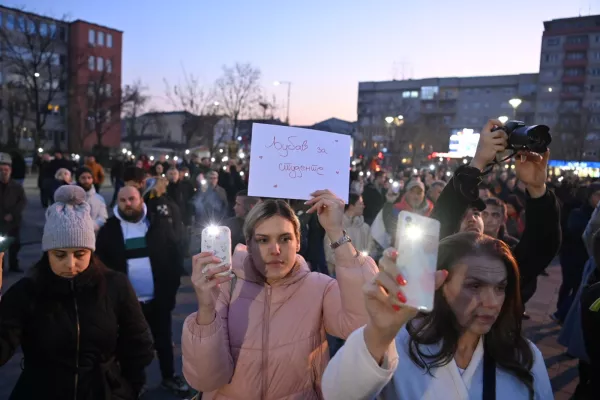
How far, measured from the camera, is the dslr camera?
2.23m

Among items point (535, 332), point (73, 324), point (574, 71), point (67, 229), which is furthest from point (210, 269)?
point (574, 71)

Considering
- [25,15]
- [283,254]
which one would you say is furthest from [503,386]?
[25,15]

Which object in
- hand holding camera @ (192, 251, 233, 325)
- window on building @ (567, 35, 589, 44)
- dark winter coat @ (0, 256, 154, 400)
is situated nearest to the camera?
hand holding camera @ (192, 251, 233, 325)

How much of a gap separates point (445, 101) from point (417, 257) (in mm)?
89712

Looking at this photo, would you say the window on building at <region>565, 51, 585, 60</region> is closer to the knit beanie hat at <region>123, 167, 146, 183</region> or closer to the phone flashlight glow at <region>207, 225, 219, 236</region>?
the knit beanie hat at <region>123, 167, 146, 183</region>

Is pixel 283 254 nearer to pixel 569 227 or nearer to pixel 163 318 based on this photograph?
pixel 163 318

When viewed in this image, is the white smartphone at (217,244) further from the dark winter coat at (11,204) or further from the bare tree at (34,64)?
the bare tree at (34,64)

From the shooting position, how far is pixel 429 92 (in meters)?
86.2

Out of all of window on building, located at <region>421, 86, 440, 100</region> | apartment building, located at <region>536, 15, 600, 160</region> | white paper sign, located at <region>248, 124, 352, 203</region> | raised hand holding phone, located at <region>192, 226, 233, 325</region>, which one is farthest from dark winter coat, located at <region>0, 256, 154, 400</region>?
window on building, located at <region>421, 86, 440, 100</region>

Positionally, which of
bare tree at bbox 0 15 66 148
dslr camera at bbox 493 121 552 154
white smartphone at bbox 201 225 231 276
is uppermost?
bare tree at bbox 0 15 66 148

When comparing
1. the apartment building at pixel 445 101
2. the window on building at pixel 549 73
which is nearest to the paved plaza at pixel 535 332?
the apartment building at pixel 445 101

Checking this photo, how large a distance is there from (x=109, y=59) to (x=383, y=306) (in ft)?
235

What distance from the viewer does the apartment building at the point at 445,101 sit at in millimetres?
78000

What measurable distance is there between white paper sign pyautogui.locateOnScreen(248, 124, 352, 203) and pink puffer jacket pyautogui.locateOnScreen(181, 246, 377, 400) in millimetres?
535
